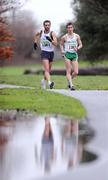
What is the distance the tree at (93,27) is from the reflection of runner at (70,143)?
27.9 metres

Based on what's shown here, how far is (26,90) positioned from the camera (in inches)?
736

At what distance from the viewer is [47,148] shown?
409 inches

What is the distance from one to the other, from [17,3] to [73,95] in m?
10.6

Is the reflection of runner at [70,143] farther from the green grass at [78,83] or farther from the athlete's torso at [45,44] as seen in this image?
the green grass at [78,83]

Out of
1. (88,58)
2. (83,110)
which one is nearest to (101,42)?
(88,58)

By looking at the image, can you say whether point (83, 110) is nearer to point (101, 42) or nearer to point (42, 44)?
point (42, 44)

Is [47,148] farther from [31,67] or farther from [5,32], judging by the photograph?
[31,67]

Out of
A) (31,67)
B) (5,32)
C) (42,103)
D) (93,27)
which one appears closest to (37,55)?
(31,67)

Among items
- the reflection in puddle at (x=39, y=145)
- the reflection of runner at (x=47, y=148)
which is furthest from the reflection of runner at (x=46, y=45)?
the reflection of runner at (x=47, y=148)

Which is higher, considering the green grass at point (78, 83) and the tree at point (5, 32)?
the tree at point (5, 32)

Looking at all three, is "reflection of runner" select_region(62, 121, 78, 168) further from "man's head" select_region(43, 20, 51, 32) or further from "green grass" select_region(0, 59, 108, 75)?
"green grass" select_region(0, 59, 108, 75)

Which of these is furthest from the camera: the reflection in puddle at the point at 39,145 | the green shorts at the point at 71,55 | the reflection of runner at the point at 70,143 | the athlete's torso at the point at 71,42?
the green shorts at the point at 71,55

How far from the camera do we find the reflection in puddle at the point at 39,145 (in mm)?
8984

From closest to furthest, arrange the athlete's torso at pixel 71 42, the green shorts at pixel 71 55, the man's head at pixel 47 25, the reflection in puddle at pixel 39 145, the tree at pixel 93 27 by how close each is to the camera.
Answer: the reflection in puddle at pixel 39 145, the man's head at pixel 47 25, the athlete's torso at pixel 71 42, the green shorts at pixel 71 55, the tree at pixel 93 27
